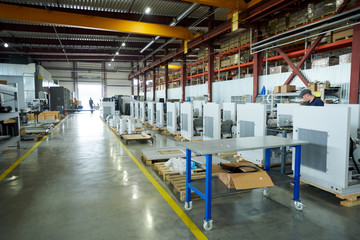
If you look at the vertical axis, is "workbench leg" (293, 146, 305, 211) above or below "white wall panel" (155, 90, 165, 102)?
below

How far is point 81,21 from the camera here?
9.87 metres

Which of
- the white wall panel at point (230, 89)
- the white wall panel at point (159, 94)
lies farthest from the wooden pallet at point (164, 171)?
the white wall panel at point (159, 94)

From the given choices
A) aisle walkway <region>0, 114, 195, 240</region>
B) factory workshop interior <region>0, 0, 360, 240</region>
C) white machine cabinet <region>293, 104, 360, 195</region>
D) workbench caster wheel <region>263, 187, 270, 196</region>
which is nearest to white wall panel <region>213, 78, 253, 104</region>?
factory workshop interior <region>0, 0, 360, 240</region>

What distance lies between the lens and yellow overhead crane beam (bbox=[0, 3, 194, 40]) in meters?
9.00

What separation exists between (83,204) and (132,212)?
0.78 meters

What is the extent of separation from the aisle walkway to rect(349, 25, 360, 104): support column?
215 inches

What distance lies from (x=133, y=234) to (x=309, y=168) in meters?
2.79

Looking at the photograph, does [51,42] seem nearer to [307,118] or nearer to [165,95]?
[165,95]

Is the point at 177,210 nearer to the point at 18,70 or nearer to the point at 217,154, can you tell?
the point at 217,154

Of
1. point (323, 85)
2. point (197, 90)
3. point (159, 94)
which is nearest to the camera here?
point (323, 85)

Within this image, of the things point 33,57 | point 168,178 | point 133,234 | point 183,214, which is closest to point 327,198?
point 183,214

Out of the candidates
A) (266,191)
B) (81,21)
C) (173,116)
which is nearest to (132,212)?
(266,191)

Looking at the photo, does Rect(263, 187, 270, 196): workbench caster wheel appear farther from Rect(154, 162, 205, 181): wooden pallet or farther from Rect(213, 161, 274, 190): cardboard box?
Rect(154, 162, 205, 181): wooden pallet

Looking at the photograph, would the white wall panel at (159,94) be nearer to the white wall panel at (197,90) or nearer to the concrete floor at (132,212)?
the white wall panel at (197,90)
